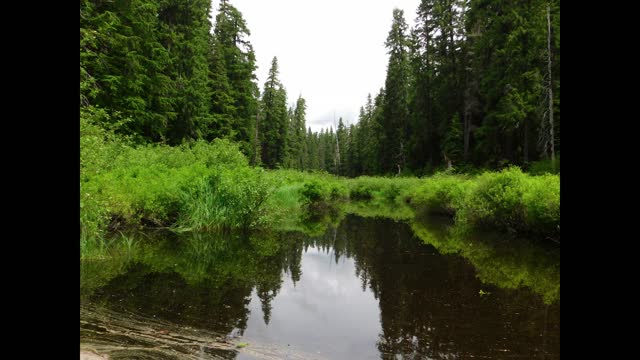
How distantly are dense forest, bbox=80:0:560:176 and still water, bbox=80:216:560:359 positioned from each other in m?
6.32

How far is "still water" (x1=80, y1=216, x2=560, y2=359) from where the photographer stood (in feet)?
15.2

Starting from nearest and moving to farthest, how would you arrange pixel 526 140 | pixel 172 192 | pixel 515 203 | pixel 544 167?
1. pixel 172 192
2. pixel 515 203
3. pixel 544 167
4. pixel 526 140

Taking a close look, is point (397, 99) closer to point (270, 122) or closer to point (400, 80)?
point (400, 80)

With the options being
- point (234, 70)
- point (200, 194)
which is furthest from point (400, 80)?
point (200, 194)

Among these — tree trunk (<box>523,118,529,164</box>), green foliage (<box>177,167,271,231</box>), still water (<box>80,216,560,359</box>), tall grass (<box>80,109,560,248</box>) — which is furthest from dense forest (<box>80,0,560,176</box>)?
still water (<box>80,216,560,359</box>)

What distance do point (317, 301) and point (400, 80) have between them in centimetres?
4116

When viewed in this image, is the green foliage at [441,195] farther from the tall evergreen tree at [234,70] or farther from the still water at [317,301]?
the tall evergreen tree at [234,70]

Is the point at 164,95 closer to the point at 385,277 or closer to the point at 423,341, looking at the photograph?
the point at 385,277

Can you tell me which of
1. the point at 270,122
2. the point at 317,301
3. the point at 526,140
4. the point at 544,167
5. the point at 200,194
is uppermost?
the point at 270,122

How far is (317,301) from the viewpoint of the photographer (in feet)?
23.1

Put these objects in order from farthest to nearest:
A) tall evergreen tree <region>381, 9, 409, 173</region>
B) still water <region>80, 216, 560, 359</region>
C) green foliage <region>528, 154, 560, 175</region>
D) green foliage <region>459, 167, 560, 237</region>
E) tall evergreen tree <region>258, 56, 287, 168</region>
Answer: tall evergreen tree <region>258, 56, 287, 168</region>, tall evergreen tree <region>381, 9, 409, 173</region>, green foliage <region>528, 154, 560, 175</region>, green foliage <region>459, 167, 560, 237</region>, still water <region>80, 216, 560, 359</region>

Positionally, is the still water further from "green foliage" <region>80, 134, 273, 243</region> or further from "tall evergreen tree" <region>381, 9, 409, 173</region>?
"tall evergreen tree" <region>381, 9, 409, 173</region>

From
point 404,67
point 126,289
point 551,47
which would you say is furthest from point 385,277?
point 404,67
